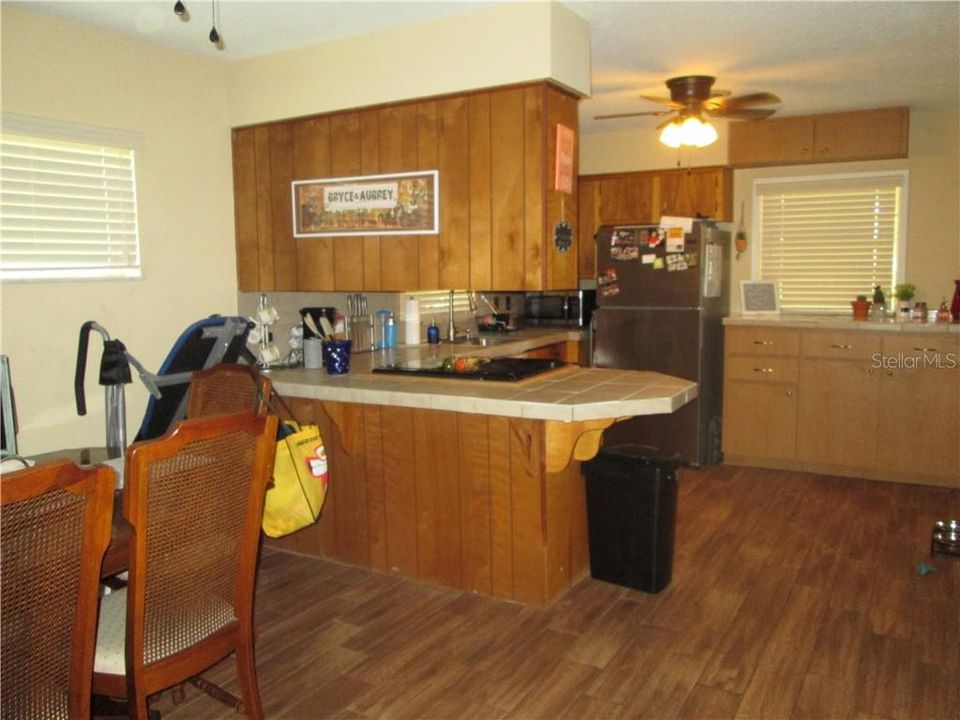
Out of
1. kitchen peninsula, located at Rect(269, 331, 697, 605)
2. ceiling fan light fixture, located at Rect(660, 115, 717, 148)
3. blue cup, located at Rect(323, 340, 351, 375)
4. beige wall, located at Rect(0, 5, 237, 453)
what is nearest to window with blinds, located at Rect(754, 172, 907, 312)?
ceiling fan light fixture, located at Rect(660, 115, 717, 148)

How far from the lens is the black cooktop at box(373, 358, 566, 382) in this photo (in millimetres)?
3330

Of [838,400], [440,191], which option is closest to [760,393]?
[838,400]

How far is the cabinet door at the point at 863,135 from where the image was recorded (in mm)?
5008

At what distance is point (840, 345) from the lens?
4.97 meters

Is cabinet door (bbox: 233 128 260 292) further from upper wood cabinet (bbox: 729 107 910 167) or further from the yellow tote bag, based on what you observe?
upper wood cabinet (bbox: 729 107 910 167)

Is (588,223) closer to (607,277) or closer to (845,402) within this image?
(607,277)

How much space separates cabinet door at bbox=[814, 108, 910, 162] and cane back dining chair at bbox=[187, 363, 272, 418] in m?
4.19

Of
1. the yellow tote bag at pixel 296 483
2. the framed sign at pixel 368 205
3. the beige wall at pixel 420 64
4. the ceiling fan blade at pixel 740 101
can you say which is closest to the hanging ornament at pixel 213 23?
the beige wall at pixel 420 64

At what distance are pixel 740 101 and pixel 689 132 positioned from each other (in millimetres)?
296

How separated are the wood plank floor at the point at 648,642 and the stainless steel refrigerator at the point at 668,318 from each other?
148 cm

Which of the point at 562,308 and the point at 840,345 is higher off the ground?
the point at 562,308

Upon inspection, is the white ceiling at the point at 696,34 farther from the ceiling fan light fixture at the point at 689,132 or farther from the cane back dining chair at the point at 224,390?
the cane back dining chair at the point at 224,390

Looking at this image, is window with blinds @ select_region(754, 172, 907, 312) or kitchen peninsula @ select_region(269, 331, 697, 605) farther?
window with blinds @ select_region(754, 172, 907, 312)

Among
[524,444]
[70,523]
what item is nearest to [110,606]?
[70,523]
